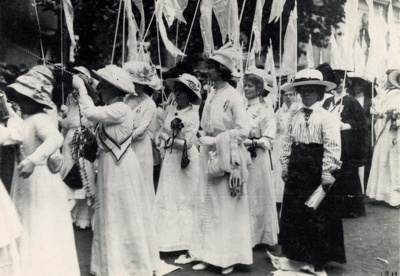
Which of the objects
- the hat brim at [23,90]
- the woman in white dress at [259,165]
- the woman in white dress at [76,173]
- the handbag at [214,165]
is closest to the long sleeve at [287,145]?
the handbag at [214,165]

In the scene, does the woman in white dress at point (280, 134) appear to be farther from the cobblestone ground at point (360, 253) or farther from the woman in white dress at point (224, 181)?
the woman in white dress at point (224, 181)

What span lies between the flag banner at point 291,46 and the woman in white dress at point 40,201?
16.6 ft

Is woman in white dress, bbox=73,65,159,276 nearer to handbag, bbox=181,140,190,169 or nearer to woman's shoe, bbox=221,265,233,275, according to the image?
woman's shoe, bbox=221,265,233,275

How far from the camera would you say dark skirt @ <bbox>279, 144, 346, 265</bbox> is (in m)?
5.38

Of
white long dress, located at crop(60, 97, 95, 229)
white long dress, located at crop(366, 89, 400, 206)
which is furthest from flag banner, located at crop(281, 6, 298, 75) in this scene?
white long dress, located at crop(60, 97, 95, 229)

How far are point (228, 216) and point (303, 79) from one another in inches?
62.2

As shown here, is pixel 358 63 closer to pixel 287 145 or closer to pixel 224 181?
pixel 287 145

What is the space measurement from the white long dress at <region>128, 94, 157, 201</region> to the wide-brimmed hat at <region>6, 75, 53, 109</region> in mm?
1818

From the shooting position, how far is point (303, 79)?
5484 mm

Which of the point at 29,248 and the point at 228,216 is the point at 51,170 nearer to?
the point at 29,248

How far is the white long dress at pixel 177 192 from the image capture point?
628 cm

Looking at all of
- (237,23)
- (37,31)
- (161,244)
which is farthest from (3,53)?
(237,23)

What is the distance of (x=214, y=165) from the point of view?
5.43m

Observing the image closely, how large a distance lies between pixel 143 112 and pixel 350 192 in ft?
13.1
